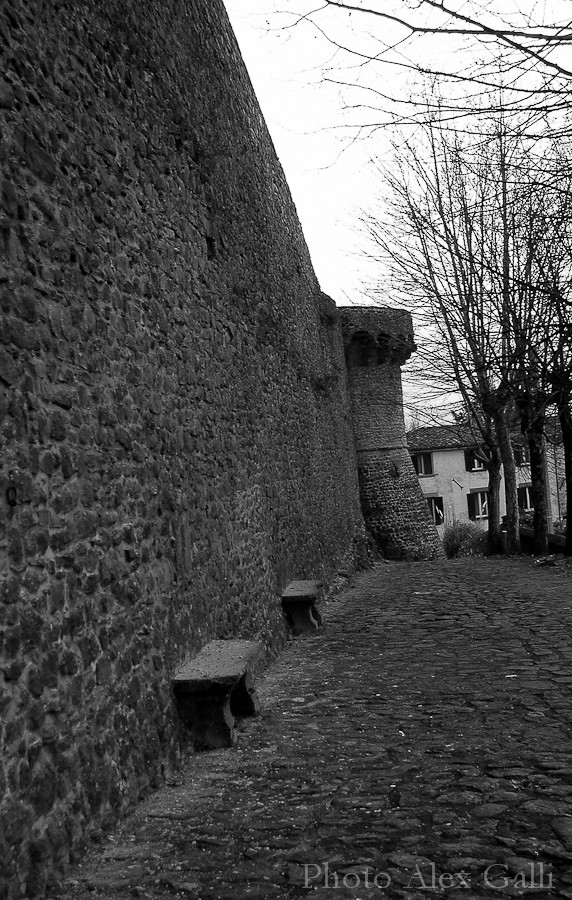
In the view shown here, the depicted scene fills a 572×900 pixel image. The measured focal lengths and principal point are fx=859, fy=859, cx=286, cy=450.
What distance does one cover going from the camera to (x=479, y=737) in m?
4.41

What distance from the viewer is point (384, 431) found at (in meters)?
21.7

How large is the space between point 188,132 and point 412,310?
13425 mm

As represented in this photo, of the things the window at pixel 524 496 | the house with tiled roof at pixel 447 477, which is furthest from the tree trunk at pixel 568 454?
the window at pixel 524 496

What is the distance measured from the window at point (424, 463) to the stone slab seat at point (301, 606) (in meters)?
32.6

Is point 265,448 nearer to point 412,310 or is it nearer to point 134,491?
point 134,491

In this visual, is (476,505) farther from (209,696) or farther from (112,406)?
(112,406)

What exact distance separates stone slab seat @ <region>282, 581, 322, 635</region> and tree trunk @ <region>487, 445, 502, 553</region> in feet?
40.3

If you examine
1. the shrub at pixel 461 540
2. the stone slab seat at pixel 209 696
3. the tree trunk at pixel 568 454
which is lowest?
the shrub at pixel 461 540

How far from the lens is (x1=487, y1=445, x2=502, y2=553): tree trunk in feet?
65.9

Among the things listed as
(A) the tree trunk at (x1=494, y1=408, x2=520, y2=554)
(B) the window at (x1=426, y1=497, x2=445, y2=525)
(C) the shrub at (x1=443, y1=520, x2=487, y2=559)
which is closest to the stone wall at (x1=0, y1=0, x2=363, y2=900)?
(A) the tree trunk at (x1=494, y1=408, x2=520, y2=554)

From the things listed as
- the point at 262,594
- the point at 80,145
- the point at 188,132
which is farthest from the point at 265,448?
the point at 80,145

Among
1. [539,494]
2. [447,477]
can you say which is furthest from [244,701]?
[447,477]

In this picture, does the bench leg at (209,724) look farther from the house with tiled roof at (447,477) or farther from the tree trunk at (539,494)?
the house with tiled roof at (447,477)

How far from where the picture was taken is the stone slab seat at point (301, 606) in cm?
813
